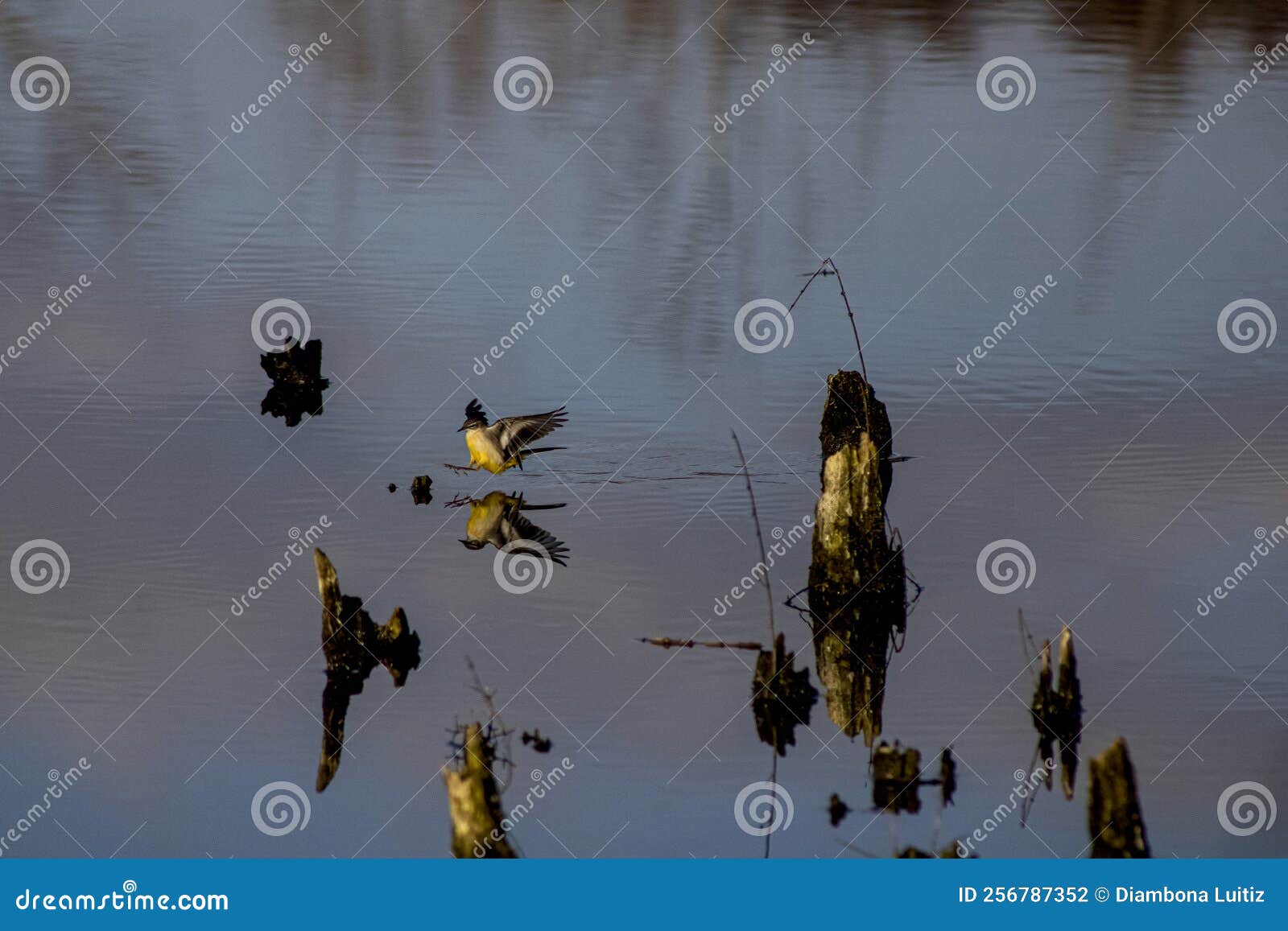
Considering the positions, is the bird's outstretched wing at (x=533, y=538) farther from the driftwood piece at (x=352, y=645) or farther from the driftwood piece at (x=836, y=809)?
the driftwood piece at (x=836, y=809)

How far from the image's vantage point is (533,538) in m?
8.62

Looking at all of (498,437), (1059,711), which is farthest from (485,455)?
(1059,711)

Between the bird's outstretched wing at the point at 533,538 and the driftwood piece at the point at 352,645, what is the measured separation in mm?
1202

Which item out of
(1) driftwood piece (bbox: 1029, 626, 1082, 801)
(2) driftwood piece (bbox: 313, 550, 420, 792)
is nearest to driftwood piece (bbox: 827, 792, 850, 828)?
(1) driftwood piece (bbox: 1029, 626, 1082, 801)

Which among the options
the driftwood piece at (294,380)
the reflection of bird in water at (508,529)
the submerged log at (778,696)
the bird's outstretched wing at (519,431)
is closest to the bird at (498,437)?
the bird's outstretched wing at (519,431)

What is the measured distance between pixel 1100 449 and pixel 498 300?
4.64m

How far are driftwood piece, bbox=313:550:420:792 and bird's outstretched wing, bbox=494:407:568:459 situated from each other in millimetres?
2352

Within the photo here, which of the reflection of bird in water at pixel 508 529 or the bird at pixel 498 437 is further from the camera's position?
the bird at pixel 498 437

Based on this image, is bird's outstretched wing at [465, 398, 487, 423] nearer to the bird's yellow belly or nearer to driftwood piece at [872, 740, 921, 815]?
the bird's yellow belly

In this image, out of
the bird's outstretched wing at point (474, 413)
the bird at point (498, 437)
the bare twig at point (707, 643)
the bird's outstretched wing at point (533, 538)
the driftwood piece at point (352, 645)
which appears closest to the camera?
the driftwood piece at point (352, 645)

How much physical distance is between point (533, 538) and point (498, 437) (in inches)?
41.6

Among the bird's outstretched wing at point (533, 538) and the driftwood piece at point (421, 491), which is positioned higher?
the driftwood piece at point (421, 491)

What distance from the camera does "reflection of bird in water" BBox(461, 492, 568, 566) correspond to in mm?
8469

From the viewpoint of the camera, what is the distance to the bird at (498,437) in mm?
9508
